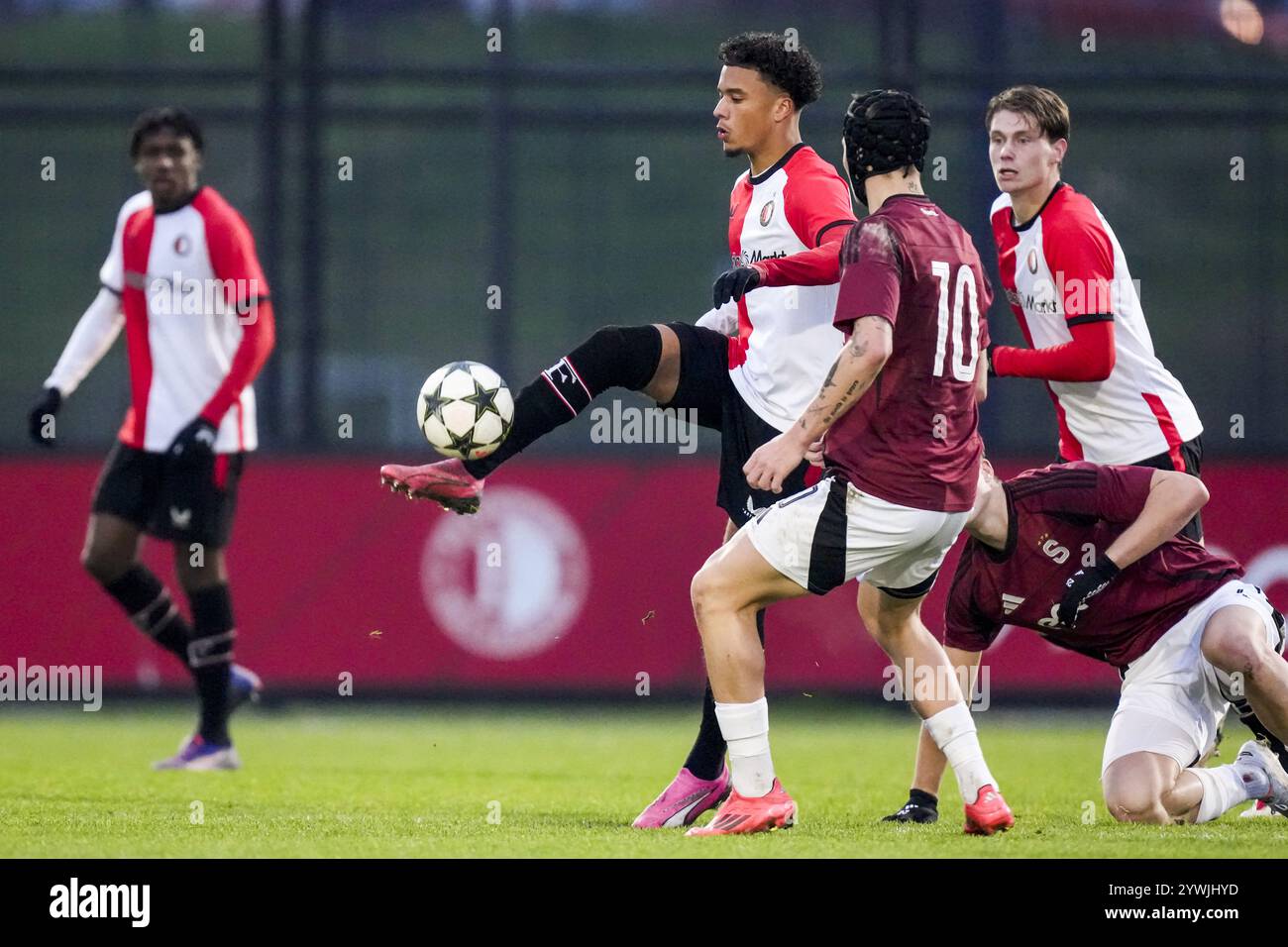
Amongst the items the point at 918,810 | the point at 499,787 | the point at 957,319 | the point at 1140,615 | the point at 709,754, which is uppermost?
the point at 957,319

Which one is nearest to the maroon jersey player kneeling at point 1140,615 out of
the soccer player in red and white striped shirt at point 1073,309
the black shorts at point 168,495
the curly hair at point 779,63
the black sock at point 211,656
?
the soccer player in red and white striped shirt at point 1073,309

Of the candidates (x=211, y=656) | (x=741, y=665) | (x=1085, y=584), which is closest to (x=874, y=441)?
(x=741, y=665)

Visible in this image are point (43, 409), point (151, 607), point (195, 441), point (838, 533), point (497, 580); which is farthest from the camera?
point (497, 580)

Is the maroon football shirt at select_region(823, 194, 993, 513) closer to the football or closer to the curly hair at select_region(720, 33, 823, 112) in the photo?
the curly hair at select_region(720, 33, 823, 112)

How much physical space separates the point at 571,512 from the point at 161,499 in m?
2.71

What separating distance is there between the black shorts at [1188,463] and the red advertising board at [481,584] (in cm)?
331

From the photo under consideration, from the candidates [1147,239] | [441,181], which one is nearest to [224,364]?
[1147,239]

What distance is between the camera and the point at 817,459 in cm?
478

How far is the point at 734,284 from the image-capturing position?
471 centimetres

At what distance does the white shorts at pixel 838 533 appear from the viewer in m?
4.56

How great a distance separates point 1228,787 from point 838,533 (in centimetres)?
177

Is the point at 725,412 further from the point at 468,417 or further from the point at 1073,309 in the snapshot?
the point at 1073,309

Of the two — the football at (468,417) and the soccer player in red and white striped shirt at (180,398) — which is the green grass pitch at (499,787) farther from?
the football at (468,417)

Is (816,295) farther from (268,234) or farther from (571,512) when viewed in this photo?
(268,234)
